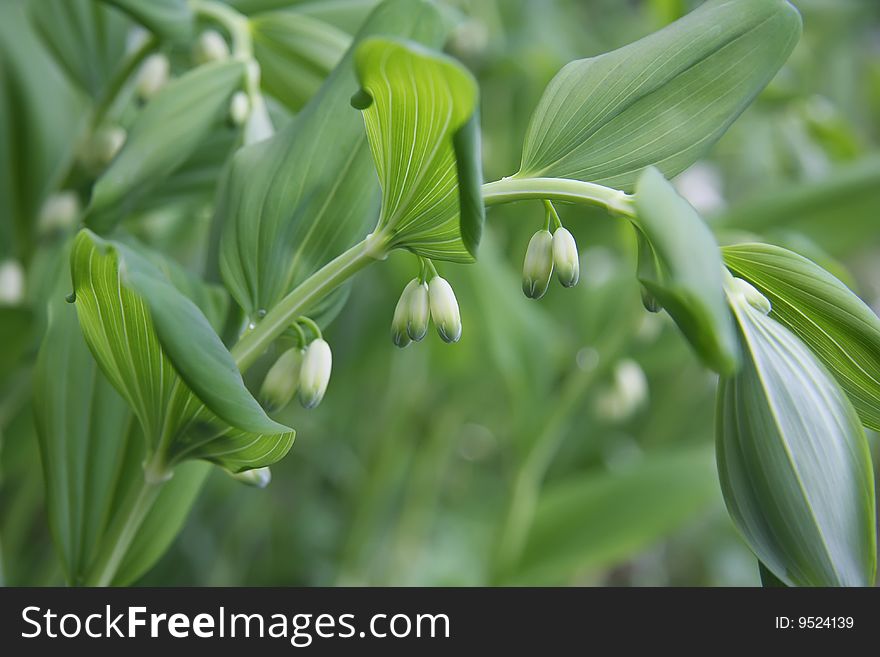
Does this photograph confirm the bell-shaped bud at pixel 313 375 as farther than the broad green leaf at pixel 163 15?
No

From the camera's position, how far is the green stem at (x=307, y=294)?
1.18 feet

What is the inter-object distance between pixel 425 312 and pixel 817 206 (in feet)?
2.08

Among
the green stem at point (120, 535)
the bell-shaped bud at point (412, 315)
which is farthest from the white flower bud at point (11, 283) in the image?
the bell-shaped bud at point (412, 315)

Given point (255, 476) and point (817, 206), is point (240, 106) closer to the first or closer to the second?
point (255, 476)

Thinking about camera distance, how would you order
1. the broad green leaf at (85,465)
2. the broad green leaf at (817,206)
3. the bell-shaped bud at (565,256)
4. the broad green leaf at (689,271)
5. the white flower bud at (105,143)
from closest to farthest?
1. the broad green leaf at (689,271)
2. the bell-shaped bud at (565,256)
3. the broad green leaf at (85,465)
4. the white flower bud at (105,143)
5. the broad green leaf at (817,206)

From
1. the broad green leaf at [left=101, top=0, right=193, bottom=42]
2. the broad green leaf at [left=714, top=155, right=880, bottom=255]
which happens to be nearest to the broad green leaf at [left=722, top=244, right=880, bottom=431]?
the broad green leaf at [left=101, top=0, right=193, bottom=42]

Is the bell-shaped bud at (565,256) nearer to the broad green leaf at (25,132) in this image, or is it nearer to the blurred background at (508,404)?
the blurred background at (508,404)

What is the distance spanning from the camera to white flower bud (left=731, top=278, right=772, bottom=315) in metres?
0.33

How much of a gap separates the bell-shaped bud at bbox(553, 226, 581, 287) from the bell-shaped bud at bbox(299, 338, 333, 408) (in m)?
0.11

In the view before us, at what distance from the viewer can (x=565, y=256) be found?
13.5 inches

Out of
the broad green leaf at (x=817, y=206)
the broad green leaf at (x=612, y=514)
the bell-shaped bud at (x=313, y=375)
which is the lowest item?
the bell-shaped bud at (x=313, y=375)

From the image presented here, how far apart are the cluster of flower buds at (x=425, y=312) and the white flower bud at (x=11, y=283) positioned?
0.37 meters

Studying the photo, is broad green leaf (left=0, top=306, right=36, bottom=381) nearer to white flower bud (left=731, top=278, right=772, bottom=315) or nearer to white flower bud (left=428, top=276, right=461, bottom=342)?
white flower bud (left=428, top=276, right=461, bottom=342)

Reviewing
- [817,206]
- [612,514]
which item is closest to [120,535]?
[612,514]
